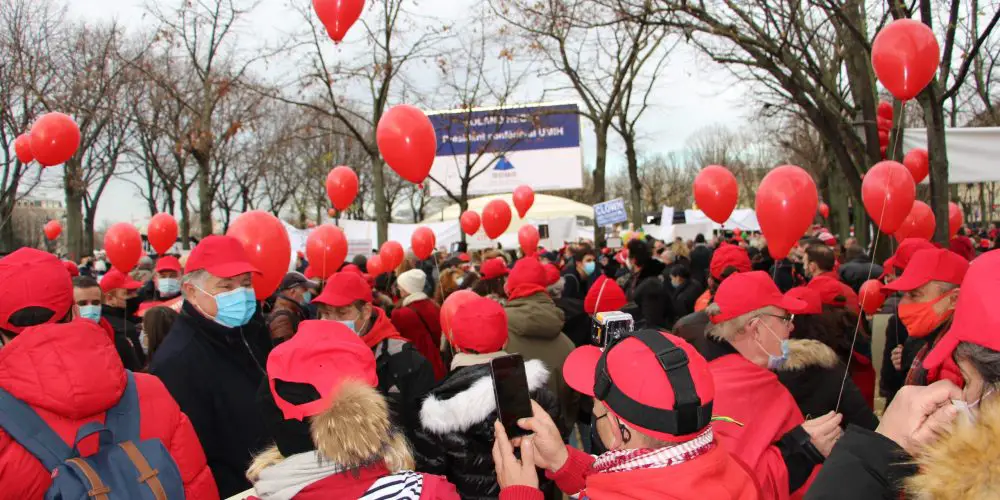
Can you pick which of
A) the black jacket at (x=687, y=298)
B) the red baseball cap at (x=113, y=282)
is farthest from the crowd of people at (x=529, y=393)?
the black jacket at (x=687, y=298)

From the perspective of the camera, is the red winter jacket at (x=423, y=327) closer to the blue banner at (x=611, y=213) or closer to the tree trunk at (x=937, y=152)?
the tree trunk at (x=937, y=152)

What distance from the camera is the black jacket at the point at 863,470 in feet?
5.57

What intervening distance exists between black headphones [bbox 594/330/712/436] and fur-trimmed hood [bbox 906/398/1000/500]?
49 cm

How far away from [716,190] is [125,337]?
611cm

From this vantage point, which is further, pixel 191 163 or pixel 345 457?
pixel 191 163

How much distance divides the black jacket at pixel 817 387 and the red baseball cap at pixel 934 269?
1024 mm

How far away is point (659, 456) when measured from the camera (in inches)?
71.3

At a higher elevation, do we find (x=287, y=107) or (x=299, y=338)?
(x=287, y=107)

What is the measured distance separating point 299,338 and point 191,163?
3444cm

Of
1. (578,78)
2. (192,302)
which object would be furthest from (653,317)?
(578,78)

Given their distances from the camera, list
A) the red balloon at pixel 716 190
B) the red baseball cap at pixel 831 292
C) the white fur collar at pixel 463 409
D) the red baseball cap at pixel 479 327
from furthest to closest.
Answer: the red balloon at pixel 716 190
the red baseball cap at pixel 831 292
the red baseball cap at pixel 479 327
the white fur collar at pixel 463 409

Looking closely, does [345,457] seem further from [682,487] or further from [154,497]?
[682,487]

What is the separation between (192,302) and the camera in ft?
11.9

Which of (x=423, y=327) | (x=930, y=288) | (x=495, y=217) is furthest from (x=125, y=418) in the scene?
(x=495, y=217)
